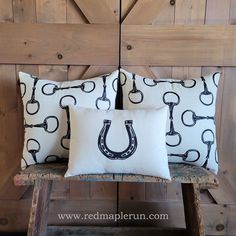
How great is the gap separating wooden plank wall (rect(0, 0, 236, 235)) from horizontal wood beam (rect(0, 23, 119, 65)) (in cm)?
3

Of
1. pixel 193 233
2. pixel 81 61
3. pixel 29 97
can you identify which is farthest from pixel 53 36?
pixel 193 233

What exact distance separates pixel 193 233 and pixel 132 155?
50cm

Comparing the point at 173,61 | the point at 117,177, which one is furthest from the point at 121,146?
the point at 173,61

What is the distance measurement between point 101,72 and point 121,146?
47 centimetres

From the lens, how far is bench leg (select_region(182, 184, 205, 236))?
4.06 feet

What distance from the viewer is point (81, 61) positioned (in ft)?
4.93

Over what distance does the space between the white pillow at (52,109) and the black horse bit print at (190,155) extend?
0.40m

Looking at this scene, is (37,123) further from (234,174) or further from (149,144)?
(234,174)

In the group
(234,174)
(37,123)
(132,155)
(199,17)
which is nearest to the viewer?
(132,155)

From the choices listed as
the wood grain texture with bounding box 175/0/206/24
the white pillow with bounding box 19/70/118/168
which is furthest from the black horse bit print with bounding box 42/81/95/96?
the wood grain texture with bounding box 175/0/206/24

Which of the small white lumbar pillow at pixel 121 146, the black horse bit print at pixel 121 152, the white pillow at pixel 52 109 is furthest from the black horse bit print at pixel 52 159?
the black horse bit print at pixel 121 152

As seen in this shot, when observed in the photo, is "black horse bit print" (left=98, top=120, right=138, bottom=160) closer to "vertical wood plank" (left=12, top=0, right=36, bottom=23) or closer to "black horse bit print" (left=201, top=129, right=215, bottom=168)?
"black horse bit print" (left=201, top=129, right=215, bottom=168)

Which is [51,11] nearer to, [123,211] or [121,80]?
[121,80]

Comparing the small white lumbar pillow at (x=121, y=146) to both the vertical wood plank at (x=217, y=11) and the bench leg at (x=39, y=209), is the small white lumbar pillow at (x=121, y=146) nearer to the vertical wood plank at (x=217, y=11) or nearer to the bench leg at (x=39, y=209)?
the bench leg at (x=39, y=209)
